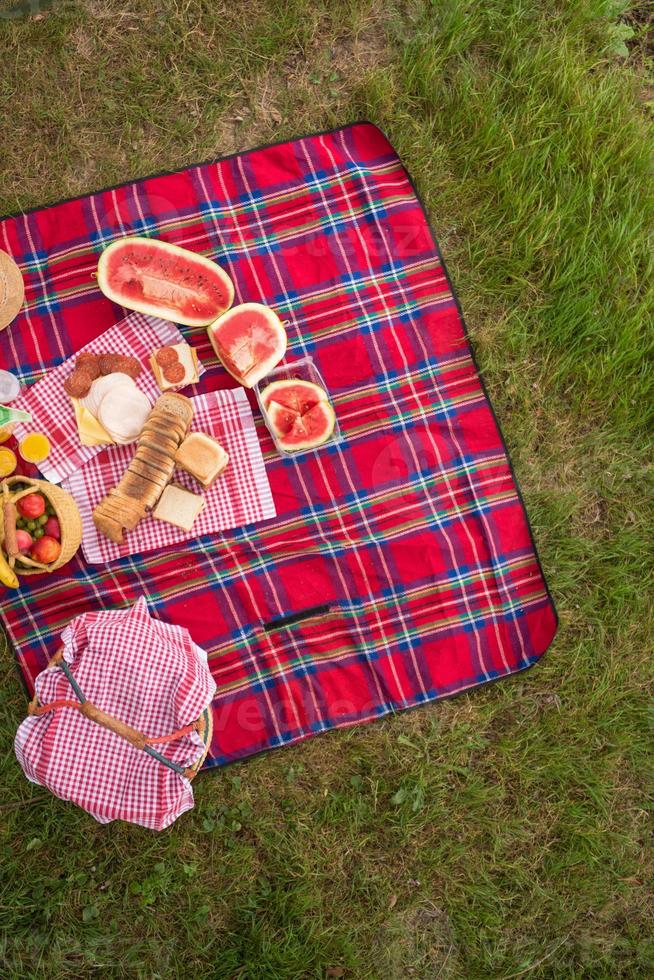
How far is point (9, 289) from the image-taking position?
3.28 meters

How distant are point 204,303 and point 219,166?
770 mm

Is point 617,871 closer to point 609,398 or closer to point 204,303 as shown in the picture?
point 609,398

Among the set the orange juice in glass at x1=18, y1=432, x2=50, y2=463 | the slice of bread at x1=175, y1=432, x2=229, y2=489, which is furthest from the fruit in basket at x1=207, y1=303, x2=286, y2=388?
the orange juice in glass at x1=18, y1=432, x2=50, y2=463

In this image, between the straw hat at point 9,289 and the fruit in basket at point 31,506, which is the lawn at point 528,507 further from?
the fruit in basket at point 31,506

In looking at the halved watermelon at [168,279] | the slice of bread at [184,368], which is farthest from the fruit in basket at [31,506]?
the halved watermelon at [168,279]

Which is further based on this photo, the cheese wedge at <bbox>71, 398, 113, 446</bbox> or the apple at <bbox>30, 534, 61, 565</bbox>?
the cheese wedge at <bbox>71, 398, 113, 446</bbox>

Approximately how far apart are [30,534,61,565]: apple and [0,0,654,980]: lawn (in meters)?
0.70

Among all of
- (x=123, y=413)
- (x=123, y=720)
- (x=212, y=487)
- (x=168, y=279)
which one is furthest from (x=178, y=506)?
(x=168, y=279)

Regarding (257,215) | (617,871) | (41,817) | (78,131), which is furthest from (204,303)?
(617,871)

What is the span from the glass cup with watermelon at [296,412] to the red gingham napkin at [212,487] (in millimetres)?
136

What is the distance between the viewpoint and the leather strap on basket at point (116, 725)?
2.65m

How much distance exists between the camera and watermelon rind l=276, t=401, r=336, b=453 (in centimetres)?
323

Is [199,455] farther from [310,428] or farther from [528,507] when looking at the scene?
[528,507]

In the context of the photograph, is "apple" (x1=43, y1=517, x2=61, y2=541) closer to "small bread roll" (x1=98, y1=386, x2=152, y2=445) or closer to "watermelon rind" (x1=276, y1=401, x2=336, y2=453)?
"small bread roll" (x1=98, y1=386, x2=152, y2=445)
